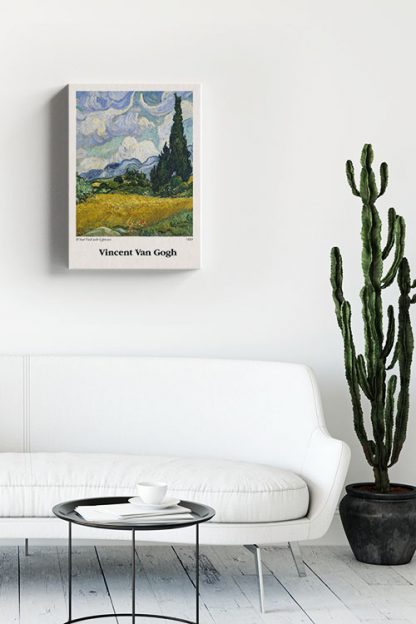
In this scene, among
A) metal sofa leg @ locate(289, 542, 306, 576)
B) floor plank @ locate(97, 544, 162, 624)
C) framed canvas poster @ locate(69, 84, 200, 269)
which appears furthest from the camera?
framed canvas poster @ locate(69, 84, 200, 269)

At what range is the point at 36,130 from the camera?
4141 millimetres

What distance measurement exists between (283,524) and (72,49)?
2.17 m

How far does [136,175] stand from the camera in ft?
13.5

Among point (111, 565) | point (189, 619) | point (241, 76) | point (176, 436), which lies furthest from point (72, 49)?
point (189, 619)

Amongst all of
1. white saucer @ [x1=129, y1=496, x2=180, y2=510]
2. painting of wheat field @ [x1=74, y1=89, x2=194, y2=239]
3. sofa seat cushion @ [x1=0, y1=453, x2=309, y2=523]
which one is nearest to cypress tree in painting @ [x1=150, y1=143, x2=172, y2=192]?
painting of wheat field @ [x1=74, y1=89, x2=194, y2=239]

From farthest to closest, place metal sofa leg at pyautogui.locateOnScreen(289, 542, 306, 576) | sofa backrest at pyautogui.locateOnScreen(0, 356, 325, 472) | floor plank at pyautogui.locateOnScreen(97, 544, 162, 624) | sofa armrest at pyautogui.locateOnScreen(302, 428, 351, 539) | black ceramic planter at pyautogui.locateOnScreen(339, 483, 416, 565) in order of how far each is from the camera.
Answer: sofa backrest at pyautogui.locateOnScreen(0, 356, 325, 472)
black ceramic planter at pyautogui.locateOnScreen(339, 483, 416, 565)
metal sofa leg at pyautogui.locateOnScreen(289, 542, 306, 576)
sofa armrest at pyautogui.locateOnScreen(302, 428, 351, 539)
floor plank at pyautogui.locateOnScreen(97, 544, 162, 624)

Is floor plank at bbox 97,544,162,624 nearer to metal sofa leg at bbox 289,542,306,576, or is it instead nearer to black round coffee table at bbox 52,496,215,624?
black round coffee table at bbox 52,496,215,624

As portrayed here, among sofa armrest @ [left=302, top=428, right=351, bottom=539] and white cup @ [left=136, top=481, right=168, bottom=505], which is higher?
white cup @ [left=136, top=481, right=168, bottom=505]

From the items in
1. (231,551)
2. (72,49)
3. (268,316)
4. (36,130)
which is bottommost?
(231,551)

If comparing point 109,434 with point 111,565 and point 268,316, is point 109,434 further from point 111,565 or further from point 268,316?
point 268,316

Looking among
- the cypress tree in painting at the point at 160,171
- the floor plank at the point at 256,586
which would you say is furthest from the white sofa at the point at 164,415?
the cypress tree in painting at the point at 160,171

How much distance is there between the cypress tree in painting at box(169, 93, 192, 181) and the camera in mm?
4125

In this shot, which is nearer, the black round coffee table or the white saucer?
the black round coffee table

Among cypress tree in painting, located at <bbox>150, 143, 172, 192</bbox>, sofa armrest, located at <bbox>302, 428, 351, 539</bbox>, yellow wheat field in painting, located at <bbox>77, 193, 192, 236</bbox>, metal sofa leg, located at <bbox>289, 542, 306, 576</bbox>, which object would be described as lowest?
metal sofa leg, located at <bbox>289, 542, 306, 576</bbox>
